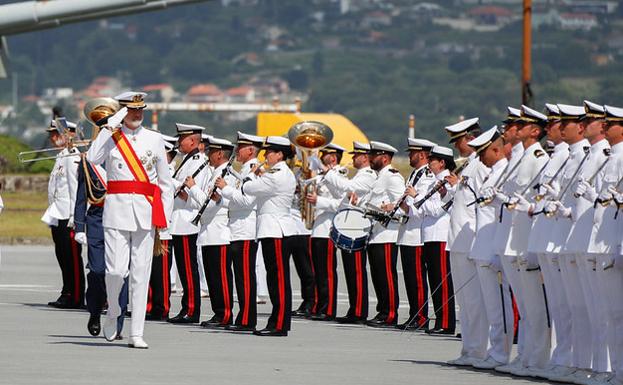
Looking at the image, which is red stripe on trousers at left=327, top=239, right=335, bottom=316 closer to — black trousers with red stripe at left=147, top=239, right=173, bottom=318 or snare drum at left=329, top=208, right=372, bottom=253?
snare drum at left=329, top=208, right=372, bottom=253

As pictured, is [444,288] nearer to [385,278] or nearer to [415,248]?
[415,248]

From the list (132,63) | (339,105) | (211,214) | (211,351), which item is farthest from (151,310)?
(132,63)

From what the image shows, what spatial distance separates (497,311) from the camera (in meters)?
13.6

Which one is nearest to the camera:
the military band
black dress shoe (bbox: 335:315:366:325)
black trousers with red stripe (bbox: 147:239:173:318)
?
the military band

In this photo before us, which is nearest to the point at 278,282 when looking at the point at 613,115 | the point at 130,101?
the point at 130,101

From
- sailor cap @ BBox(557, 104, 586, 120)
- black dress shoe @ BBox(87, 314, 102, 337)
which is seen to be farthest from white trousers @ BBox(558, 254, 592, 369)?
black dress shoe @ BBox(87, 314, 102, 337)

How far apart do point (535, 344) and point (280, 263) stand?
368 centimetres

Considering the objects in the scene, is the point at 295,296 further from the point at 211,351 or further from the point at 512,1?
the point at 512,1

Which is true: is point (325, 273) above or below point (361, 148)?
below

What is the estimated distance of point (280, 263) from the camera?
53.4 feet

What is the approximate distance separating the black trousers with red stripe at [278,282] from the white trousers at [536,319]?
344 cm

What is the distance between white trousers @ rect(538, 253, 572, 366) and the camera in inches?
504

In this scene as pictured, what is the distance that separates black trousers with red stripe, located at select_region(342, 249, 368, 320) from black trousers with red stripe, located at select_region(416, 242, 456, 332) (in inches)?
41.8

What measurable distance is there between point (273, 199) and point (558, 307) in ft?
13.7
